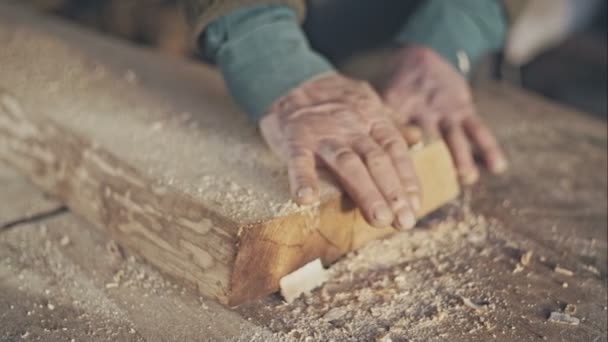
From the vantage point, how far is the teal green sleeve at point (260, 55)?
4.22 feet

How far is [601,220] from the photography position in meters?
1.36

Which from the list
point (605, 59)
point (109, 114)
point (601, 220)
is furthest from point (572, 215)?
point (605, 59)

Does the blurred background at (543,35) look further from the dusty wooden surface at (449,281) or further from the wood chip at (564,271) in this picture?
the wood chip at (564,271)

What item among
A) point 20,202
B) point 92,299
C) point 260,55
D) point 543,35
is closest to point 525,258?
point 260,55

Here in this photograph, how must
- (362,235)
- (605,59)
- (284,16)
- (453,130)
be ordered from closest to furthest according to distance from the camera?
(362,235) < (284,16) < (453,130) < (605,59)

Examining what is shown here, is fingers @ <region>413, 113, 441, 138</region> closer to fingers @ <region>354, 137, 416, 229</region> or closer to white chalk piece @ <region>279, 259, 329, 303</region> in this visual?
fingers @ <region>354, 137, 416, 229</region>

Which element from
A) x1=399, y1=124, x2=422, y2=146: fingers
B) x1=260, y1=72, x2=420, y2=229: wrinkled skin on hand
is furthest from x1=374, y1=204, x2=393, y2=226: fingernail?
x1=399, y1=124, x2=422, y2=146: fingers

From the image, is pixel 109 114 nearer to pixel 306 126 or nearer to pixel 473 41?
pixel 306 126

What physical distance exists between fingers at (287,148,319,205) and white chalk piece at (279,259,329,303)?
4.1 inches

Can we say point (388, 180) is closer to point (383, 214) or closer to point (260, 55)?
point (383, 214)

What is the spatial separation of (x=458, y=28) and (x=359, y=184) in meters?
0.70

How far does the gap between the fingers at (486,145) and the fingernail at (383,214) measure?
48cm

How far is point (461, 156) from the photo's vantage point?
1418 millimetres

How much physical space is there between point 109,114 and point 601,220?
961mm
